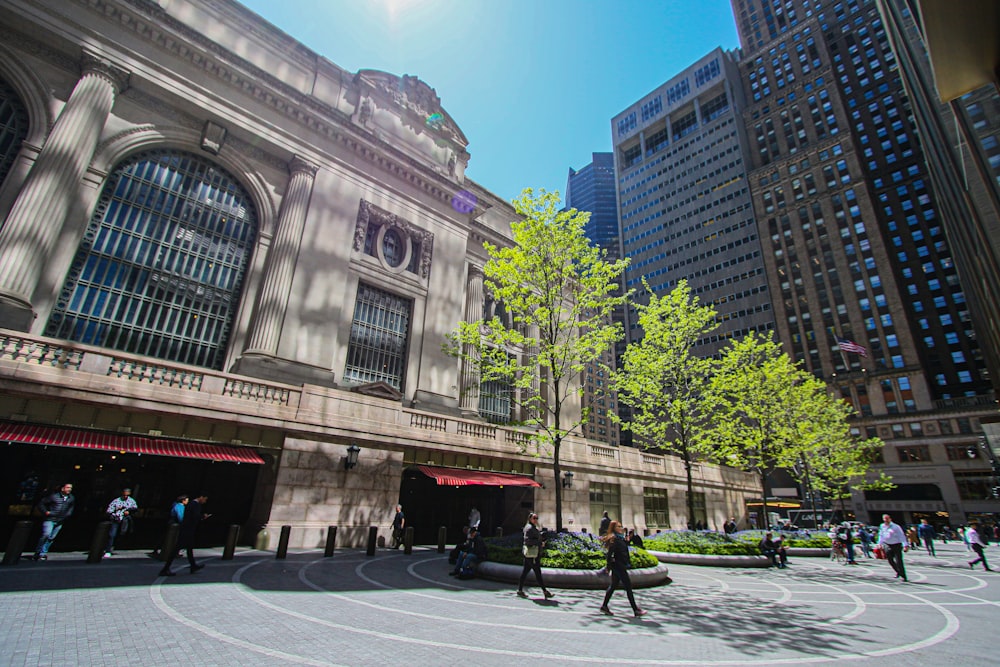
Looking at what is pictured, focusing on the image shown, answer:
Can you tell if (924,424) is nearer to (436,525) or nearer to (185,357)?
(436,525)

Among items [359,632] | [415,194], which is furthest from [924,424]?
[359,632]

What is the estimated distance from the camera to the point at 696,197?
97938mm

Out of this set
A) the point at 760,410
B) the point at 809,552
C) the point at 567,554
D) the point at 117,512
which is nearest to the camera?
the point at 117,512

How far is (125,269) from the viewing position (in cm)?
1973

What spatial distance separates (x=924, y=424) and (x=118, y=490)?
85126 millimetres

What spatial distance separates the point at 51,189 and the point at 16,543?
14.9 m

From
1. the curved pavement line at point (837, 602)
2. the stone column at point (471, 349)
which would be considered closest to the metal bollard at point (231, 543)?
the curved pavement line at point (837, 602)

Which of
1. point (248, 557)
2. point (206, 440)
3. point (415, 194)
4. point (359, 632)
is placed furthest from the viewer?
point (415, 194)

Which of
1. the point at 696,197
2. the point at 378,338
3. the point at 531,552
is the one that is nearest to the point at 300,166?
the point at 378,338

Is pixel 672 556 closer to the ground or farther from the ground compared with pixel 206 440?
closer to the ground

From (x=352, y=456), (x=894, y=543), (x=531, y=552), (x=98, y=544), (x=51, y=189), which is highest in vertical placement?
(x=51, y=189)

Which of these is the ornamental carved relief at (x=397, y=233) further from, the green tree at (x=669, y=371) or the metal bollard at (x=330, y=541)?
the metal bollard at (x=330, y=541)

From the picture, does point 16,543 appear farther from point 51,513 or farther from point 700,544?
point 700,544

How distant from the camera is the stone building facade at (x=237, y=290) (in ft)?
48.0
